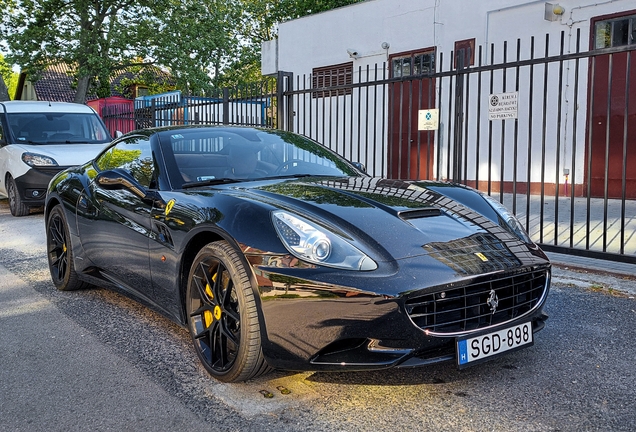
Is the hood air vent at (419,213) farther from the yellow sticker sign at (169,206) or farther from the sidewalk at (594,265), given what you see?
the sidewalk at (594,265)

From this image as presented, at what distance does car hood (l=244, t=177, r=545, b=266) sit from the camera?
2.98 meters

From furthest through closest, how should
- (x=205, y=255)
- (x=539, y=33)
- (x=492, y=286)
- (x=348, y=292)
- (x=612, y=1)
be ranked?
1. (x=539, y=33)
2. (x=612, y=1)
3. (x=205, y=255)
4. (x=492, y=286)
5. (x=348, y=292)

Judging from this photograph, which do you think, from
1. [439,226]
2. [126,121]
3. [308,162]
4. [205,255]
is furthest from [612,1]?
[126,121]

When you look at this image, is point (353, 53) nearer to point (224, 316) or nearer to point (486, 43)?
point (486, 43)

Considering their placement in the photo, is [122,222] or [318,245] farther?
[122,222]

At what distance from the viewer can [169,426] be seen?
270 cm

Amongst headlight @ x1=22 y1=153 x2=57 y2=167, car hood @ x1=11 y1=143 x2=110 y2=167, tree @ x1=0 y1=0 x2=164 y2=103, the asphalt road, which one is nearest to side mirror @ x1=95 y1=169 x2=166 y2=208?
the asphalt road

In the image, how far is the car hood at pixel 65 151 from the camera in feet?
32.2

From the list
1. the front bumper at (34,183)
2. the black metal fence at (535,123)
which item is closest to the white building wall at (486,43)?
the black metal fence at (535,123)

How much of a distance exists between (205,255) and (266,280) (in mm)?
507

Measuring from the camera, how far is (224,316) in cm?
312

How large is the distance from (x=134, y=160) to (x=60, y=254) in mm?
1487

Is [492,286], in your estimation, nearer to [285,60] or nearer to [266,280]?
[266,280]

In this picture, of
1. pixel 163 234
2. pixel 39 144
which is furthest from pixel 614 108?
pixel 39 144
